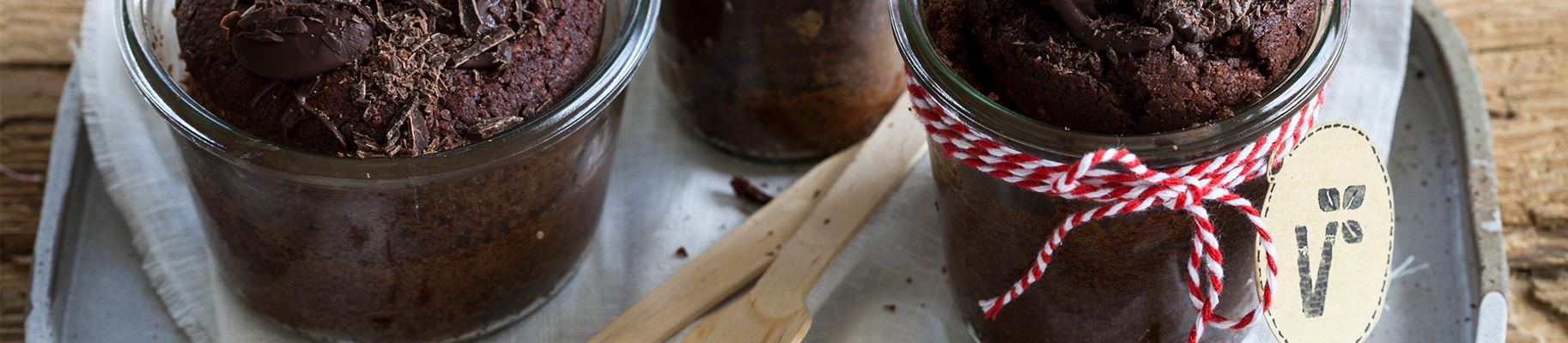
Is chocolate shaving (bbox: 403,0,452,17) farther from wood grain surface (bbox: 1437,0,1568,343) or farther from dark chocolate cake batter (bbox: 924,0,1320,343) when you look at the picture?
wood grain surface (bbox: 1437,0,1568,343)

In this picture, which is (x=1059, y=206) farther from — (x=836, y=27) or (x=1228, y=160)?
(x=836, y=27)

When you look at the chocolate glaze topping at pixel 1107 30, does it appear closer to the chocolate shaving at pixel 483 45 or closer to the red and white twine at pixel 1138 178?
the red and white twine at pixel 1138 178

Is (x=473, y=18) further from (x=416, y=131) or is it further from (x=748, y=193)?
(x=748, y=193)

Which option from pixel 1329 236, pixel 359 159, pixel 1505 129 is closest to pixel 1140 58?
pixel 1329 236

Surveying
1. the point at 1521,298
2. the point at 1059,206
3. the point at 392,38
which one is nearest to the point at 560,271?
the point at 392,38

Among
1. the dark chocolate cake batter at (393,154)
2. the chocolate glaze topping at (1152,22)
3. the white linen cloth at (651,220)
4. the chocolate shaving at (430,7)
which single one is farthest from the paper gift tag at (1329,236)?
the chocolate shaving at (430,7)
